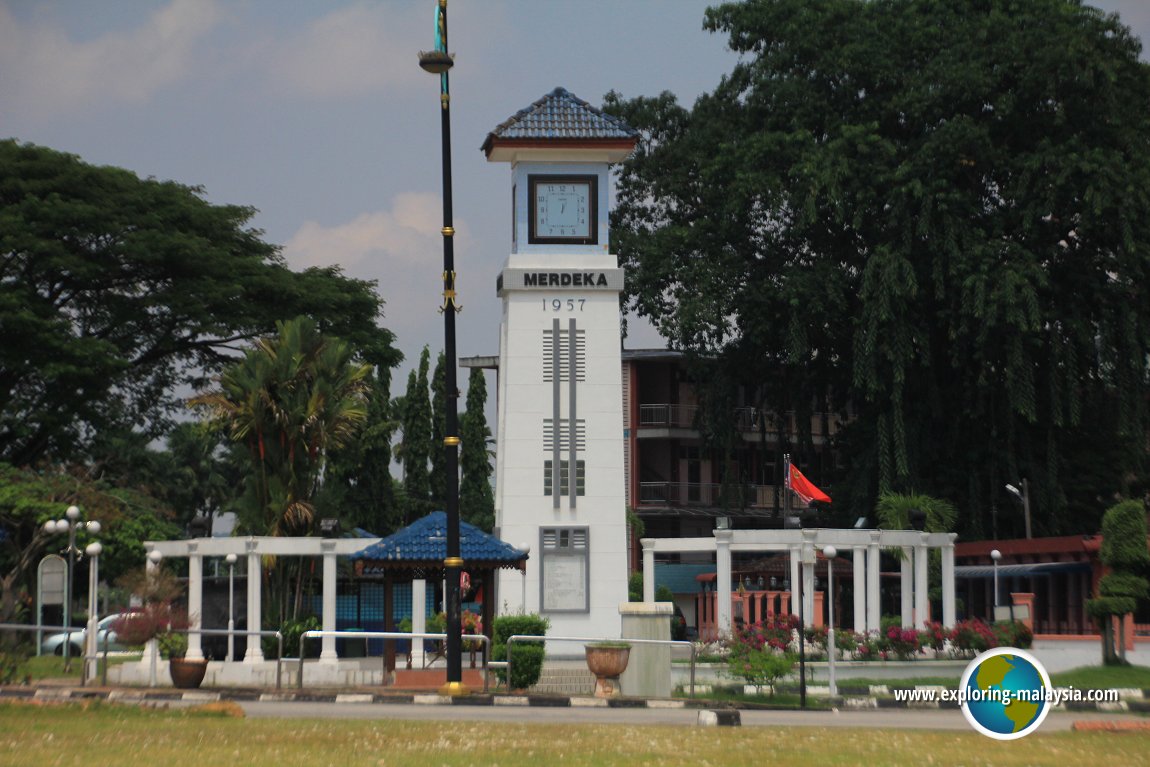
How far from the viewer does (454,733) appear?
1852 centimetres

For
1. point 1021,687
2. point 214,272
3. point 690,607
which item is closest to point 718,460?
point 690,607

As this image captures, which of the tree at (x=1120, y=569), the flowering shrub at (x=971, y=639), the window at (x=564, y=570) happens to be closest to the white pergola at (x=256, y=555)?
the window at (x=564, y=570)

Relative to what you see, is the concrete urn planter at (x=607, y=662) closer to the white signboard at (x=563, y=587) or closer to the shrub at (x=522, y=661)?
the shrub at (x=522, y=661)

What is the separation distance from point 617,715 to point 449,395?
6.18m

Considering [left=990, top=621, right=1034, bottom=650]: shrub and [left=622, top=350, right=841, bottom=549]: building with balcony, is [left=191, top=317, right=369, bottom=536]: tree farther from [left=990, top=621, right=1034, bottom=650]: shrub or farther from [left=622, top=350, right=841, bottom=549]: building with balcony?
[left=622, top=350, right=841, bottom=549]: building with balcony

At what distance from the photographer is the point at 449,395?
26203mm

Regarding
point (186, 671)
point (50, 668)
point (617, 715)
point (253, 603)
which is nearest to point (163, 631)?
point (186, 671)

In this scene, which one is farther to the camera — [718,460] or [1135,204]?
[718,460]

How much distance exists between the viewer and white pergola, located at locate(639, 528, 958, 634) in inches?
1395

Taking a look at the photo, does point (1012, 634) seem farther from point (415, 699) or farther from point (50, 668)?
point (50, 668)

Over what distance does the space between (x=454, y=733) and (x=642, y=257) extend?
39.2 meters

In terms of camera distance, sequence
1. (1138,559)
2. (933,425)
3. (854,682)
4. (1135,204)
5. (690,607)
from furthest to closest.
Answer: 1. (690,607)
2. (933,425)
3. (1135,204)
4. (1138,559)
5. (854,682)

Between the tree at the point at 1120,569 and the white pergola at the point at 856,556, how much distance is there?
3.44m

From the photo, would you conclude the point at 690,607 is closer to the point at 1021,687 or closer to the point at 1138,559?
the point at 1138,559
